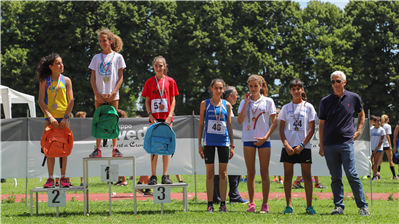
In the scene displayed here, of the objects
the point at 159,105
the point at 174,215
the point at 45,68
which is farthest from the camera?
the point at 159,105

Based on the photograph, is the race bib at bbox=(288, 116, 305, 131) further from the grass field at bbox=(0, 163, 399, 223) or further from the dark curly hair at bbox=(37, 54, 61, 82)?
the dark curly hair at bbox=(37, 54, 61, 82)

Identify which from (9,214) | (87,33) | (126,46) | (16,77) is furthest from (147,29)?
(9,214)

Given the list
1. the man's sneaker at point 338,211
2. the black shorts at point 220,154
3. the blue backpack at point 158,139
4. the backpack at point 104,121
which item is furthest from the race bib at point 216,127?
the man's sneaker at point 338,211

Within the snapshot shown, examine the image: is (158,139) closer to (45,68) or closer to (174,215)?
(174,215)

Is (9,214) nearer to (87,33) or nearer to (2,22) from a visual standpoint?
(87,33)

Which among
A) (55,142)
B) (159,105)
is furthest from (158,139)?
(55,142)

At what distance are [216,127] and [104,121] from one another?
1.75m

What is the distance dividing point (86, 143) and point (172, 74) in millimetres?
22521

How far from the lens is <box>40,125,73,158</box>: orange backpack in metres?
6.18

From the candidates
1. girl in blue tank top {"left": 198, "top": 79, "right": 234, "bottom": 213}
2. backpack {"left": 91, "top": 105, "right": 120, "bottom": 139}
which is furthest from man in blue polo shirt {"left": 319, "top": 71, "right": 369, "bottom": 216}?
backpack {"left": 91, "top": 105, "right": 120, "bottom": 139}

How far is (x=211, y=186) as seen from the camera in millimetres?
6406

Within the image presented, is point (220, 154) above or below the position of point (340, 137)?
below

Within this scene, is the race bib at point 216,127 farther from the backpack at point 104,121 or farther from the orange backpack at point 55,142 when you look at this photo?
the orange backpack at point 55,142

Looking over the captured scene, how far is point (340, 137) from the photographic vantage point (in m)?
6.20
